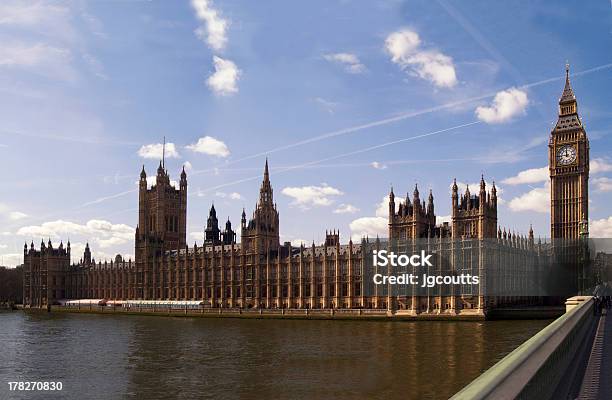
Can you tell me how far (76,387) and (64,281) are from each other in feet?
512

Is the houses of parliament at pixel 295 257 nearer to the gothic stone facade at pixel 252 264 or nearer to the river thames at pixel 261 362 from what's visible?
the gothic stone facade at pixel 252 264

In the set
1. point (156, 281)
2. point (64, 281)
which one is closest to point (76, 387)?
point (156, 281)

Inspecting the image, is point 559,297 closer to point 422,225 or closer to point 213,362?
point 422,225

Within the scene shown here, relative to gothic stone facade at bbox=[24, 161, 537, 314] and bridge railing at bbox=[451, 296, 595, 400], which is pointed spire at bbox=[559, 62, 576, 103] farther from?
bridge railing at bbox=[451, 296, 595, 400]

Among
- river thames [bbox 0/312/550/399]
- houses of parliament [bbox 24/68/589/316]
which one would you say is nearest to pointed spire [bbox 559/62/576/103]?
houses of parliament [bbox 24/68/589/316]

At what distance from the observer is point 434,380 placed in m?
37.4

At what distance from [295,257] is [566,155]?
67.0 meters

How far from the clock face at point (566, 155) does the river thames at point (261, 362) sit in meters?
73.0

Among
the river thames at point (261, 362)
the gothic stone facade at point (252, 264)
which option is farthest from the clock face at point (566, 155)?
the river thames at point (261, 362)

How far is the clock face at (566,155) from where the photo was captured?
13838 centimetres

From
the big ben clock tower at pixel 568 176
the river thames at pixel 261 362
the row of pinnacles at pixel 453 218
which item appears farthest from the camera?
the big ben clock tower at pixel 568 176

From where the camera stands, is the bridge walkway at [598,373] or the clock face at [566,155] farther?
the clock face at [566,155]

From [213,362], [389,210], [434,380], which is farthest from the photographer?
[389,210]

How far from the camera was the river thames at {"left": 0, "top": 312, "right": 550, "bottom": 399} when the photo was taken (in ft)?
118
